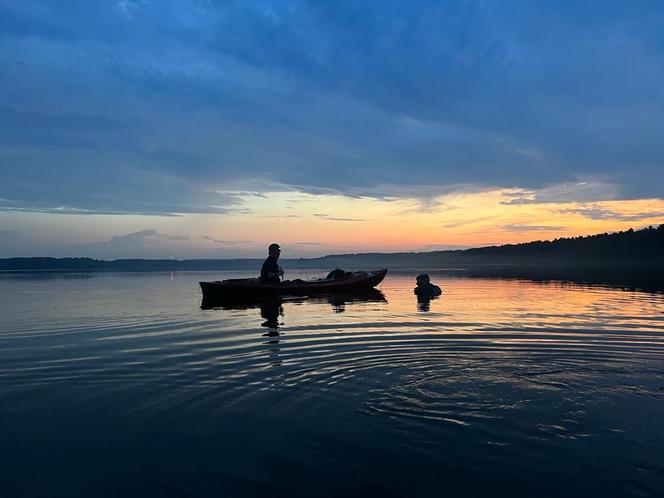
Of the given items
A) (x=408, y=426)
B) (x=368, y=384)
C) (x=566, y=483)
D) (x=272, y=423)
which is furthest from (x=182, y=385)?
(x=566, y=483)

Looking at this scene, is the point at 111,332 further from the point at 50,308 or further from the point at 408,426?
the point at 408,426

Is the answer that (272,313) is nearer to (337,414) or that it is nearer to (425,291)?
(425,291)

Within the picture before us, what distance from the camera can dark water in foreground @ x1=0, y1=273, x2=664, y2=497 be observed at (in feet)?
16.9

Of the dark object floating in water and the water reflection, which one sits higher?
the dark object floating in water

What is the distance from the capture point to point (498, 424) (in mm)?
6449

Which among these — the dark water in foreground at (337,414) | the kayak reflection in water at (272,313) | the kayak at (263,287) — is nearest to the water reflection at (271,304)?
the kayak reflection in water at (272,313)

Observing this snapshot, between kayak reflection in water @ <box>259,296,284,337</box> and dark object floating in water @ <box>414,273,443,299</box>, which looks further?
dark object floating in water @ <box>414,273,443,299</box>

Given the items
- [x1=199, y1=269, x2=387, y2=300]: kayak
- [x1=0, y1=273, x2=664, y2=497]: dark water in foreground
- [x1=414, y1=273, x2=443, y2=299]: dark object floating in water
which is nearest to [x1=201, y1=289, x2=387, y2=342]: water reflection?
[x1=199, y1=269, x2=387, y2=300]: kayak

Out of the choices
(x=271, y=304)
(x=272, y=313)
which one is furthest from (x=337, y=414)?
(x=271, y=304)

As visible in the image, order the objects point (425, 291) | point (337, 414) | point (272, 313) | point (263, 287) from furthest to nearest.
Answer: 1. point (425, 291)
2. point (263, 287)
3. point (272, 313)
4. point (337, 414)

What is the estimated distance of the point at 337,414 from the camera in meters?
7.09

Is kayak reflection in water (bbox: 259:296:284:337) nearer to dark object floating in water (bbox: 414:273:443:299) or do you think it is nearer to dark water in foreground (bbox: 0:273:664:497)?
dark water in foreground (bbox: 0:273:664:497)

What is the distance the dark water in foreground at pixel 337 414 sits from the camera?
5.16m

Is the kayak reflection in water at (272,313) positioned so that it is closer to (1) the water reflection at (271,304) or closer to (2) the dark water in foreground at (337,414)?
(1) the water reflection at (271,304)
